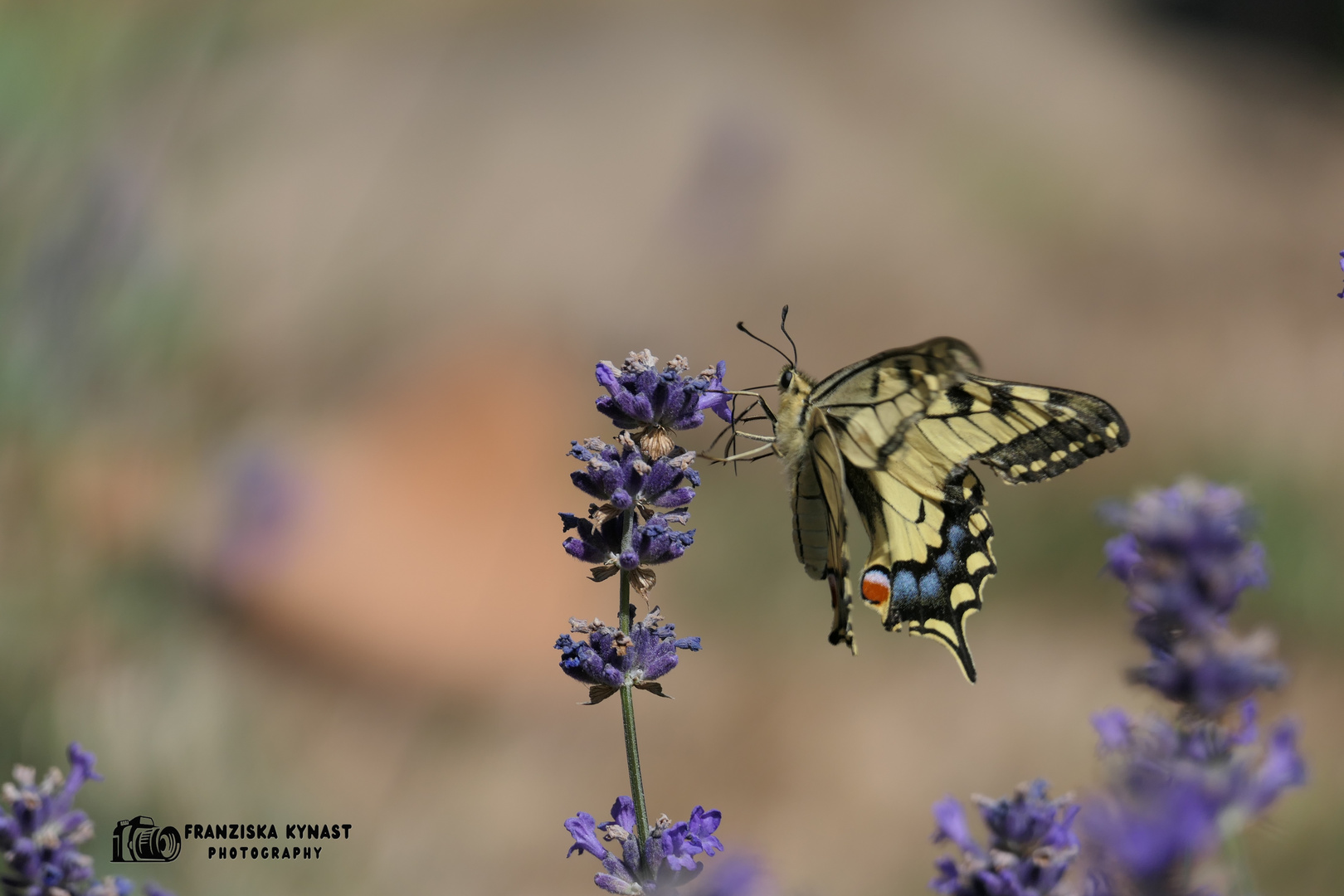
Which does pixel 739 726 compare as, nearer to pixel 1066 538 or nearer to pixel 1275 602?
pixel 1066 538

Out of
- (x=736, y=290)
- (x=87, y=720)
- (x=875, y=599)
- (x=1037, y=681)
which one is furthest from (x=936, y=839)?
(x=736, y=290)

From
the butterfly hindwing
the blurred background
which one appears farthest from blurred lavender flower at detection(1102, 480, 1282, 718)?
the butterfly hindwing

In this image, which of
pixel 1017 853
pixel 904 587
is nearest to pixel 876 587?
pixel 904 587

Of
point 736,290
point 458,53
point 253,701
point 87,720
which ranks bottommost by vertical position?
point 253,701

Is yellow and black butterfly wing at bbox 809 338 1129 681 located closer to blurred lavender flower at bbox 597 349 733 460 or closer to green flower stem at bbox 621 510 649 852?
blurred lavender flower at bbox 597 349 733 460

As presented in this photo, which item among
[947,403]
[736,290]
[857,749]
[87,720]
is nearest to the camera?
[947,403]

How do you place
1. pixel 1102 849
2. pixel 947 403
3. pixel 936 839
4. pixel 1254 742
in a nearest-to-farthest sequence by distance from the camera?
pixel 1102 849 → pixel 1254 742 → pixel 936 839 → pixel 947 403

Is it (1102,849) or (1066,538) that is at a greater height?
(1066,538)
